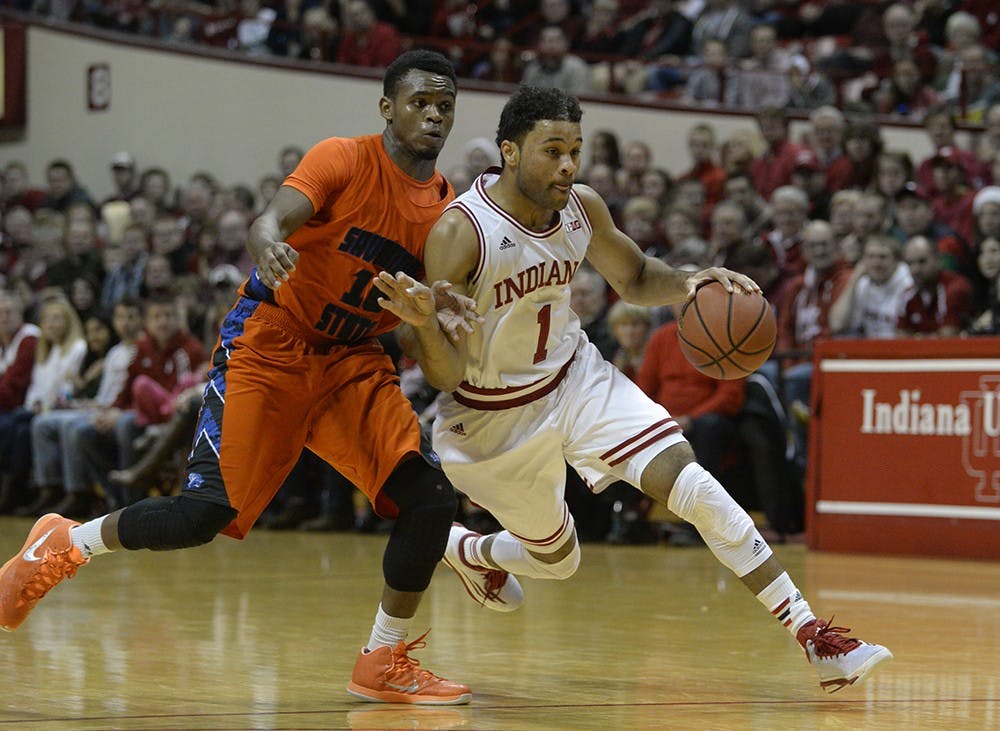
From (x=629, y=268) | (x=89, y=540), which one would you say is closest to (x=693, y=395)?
(x=629, y=268)

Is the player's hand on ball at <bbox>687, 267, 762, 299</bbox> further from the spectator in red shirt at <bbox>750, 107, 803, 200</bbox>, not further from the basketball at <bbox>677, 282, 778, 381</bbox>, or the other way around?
the spectator in red shirt at <bbox>750, 107, 803, 200</bbox>

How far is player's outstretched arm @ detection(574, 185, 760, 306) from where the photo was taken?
5078mm

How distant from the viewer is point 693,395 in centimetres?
1002

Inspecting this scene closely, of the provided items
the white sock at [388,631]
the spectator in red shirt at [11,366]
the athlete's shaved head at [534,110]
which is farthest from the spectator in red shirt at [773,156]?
the white sock at [388,631]

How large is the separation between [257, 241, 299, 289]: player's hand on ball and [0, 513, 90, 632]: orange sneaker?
1.17 metres

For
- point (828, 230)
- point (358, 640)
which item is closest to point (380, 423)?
point (358, 640)

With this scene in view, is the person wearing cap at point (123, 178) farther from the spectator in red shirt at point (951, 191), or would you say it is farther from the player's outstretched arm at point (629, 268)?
the player's outstretched arm at point (629, 268)

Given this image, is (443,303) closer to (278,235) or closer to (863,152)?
(278,235)

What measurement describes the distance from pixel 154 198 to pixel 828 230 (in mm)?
8217

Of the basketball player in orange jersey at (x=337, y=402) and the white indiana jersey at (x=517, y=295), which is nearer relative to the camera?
the basketball player in orange jersey at (x=337, y=402)

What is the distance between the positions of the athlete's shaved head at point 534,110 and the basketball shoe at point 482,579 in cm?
147

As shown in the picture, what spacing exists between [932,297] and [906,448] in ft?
3.62

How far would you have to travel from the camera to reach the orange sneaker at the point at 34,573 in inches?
185

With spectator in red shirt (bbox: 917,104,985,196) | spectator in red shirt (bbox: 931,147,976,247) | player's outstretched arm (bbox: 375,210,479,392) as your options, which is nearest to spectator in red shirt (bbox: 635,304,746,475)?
spectator in red shirt (bbox: 931,147,976,247)
